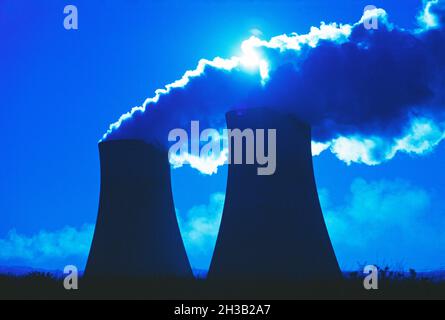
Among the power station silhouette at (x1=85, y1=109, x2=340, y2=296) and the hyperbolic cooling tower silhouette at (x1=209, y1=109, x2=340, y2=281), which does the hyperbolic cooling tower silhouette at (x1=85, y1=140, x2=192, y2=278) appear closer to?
the power station silhouette at (x1=85, y1=109, x2=340, y2=296)

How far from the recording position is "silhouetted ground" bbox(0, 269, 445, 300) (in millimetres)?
12094

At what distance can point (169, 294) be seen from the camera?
509 inches

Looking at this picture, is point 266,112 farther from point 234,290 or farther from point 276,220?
point 234,290

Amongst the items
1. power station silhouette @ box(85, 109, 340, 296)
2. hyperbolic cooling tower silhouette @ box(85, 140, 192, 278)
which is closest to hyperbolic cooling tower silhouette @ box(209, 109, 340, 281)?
power station silhouette @ box(85, 109, 340, 296)

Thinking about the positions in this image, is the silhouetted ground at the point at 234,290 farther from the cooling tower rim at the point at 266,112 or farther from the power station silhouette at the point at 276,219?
the cooling tower rim at the point at 266,112

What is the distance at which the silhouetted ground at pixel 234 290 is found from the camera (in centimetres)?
1209

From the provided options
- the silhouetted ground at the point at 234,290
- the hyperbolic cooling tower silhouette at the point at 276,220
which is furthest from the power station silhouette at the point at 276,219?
the silhouetted ground at the point at 234,290

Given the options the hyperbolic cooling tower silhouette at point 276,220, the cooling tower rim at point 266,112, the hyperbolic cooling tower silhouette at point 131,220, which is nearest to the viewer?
the hyperbolic cooling tower silhouette at point 276,220

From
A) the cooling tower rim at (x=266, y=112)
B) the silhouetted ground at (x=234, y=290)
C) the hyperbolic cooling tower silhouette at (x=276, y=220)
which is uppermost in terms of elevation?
the cooling tower rim at (x=266, y=112)

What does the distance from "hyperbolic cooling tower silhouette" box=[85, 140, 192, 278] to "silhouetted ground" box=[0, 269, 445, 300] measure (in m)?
0.39

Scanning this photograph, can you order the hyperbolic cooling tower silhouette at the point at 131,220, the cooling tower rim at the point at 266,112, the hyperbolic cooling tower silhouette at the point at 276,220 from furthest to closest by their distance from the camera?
the hyperbolic cooling tower silhouette at the point at 131,220
the cooling tower rim at the point at 266,112
the hyperbolic cooling tower silhouette at the point at 276,220

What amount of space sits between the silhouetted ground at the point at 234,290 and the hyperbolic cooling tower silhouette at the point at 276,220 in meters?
0.21

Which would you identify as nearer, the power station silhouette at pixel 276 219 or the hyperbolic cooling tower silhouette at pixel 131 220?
the power station silhouette at pixel 276 219
